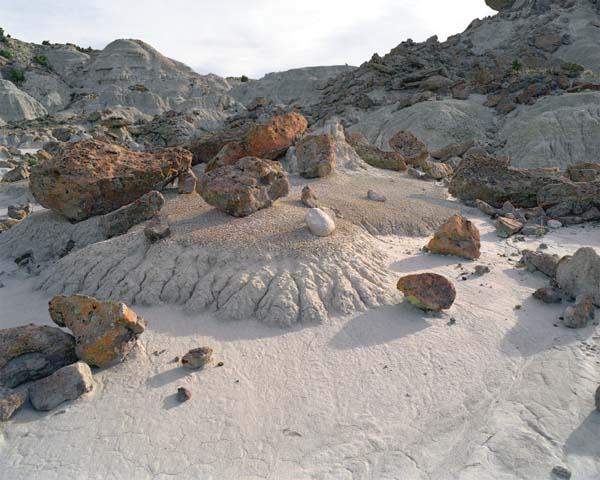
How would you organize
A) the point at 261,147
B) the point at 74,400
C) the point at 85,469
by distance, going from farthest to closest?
the point at 261,147, the point at 74,400, the point at 85,469

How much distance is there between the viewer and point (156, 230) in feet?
18.0

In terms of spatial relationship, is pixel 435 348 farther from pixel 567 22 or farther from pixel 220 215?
pixel 567 22

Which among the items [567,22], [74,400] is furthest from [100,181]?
[567,22]

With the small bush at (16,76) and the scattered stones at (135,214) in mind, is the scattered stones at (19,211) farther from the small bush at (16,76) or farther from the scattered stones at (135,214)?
the small bush at (16,76)

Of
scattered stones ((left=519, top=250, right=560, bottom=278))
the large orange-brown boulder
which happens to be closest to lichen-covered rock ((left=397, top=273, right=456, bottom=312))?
scattered stones ((left=519, top=250, right=560, bottom=278))

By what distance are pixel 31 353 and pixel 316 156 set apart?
19.1 ft

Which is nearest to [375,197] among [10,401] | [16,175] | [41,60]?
[10,401]

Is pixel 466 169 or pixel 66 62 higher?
pixel 66 62

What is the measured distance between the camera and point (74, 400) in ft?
11.5

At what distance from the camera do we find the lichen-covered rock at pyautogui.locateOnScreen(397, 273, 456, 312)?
4.54 meters

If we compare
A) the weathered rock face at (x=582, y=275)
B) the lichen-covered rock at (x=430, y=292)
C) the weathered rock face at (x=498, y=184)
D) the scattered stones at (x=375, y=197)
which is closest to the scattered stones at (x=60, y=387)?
the lichen-covered rock at (x=430, y=292)

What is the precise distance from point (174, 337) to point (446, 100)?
1801 centimetres

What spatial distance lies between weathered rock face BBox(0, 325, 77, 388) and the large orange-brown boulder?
508cm

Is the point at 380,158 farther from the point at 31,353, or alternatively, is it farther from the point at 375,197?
the point at 31,353
